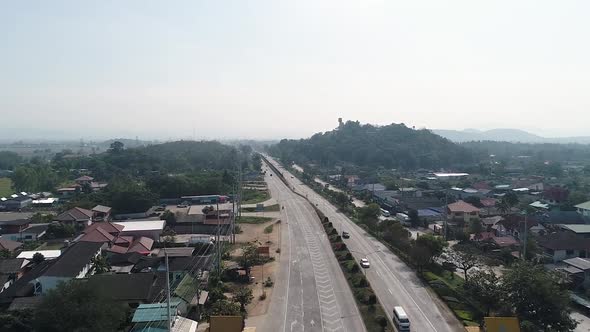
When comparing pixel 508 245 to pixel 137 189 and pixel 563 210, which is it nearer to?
pixel 563 210

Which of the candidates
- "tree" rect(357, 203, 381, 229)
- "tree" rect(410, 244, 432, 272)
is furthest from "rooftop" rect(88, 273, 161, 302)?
"tree" rect(357, 203, 381, 229)

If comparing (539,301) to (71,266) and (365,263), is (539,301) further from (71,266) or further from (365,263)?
(71,266)

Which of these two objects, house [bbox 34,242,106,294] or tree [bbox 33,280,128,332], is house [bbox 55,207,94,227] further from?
tree [bbox 33,280,128,332]

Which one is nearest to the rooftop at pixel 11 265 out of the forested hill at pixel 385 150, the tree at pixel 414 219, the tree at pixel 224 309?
the tree at pixel 224 309

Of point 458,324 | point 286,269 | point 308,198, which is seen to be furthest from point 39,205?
point 458,324

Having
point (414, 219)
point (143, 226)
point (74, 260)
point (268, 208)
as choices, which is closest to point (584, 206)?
point (414, 219)

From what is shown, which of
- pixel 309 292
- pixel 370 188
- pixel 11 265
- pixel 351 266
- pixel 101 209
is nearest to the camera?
pixel 309 292
